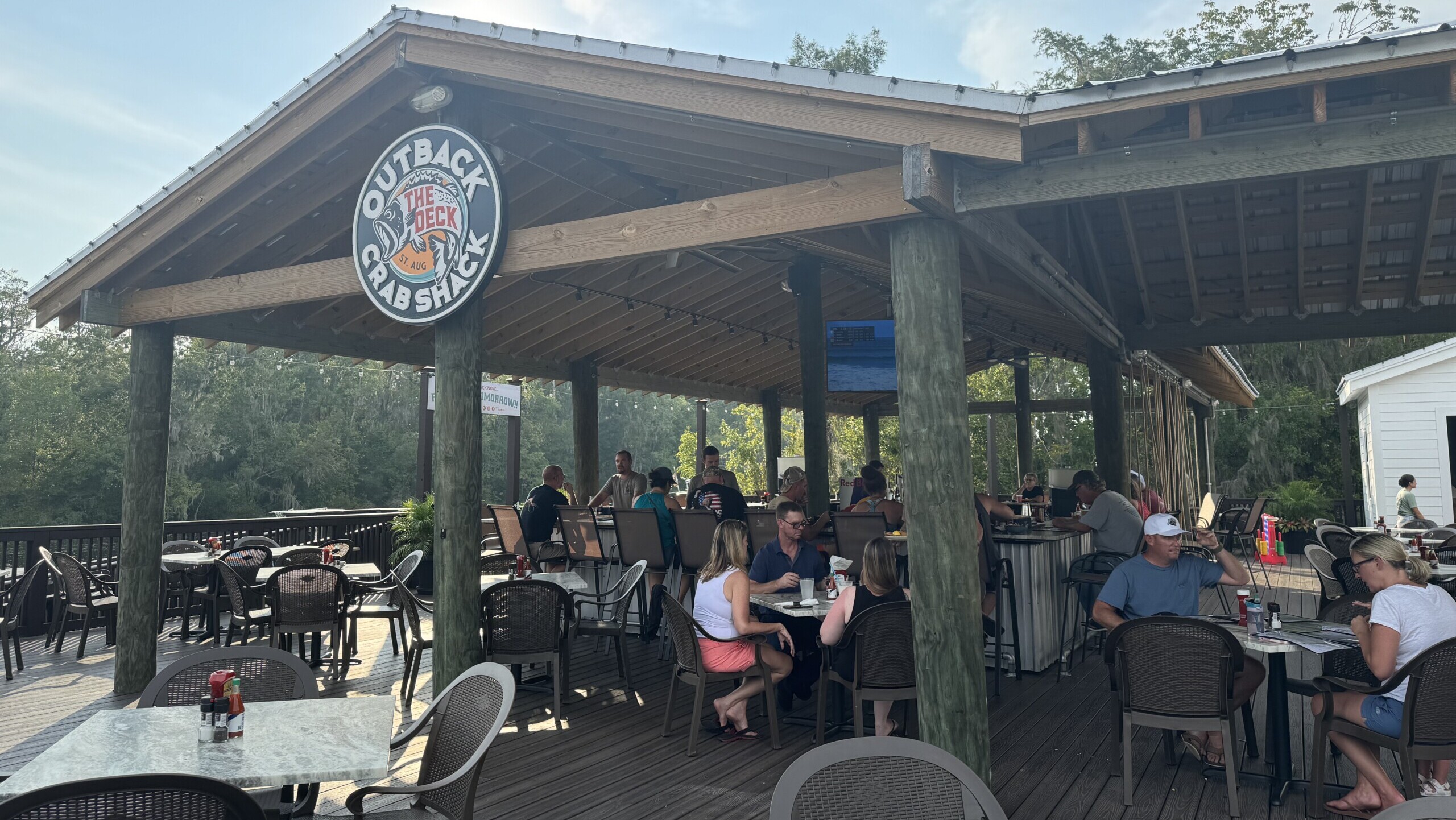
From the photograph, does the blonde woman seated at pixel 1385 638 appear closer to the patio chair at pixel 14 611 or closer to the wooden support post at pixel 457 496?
the wooden support post at pixel 457 496

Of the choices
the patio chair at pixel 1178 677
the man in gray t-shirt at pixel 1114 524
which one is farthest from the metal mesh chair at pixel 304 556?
the patio chair at pixel 1178 677

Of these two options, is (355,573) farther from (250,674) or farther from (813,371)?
(813,371)

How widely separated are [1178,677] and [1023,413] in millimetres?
13263

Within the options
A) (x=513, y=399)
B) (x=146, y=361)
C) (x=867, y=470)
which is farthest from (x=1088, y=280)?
(x=146, y=361)

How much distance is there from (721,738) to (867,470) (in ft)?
10.8

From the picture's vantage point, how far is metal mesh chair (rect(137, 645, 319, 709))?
326 cm

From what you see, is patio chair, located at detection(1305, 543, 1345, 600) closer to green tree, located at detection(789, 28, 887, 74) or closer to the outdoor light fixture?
the outdoor light fixture

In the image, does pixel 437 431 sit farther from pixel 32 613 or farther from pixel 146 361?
pixel 32 613

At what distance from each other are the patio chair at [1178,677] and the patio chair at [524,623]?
10.6ft

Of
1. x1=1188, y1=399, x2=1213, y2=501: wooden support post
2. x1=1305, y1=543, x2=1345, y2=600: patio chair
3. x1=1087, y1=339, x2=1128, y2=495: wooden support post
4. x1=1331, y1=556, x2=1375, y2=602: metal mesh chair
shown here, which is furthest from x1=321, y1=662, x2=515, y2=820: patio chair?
x1=1188, y1=399, x2=1213, y2=501: wooden support post

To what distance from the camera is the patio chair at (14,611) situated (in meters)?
7.20

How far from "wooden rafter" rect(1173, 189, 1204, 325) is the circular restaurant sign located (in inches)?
160

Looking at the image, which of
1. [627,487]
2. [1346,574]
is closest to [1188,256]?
[1346,574]

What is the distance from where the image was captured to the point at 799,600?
5.01 m
